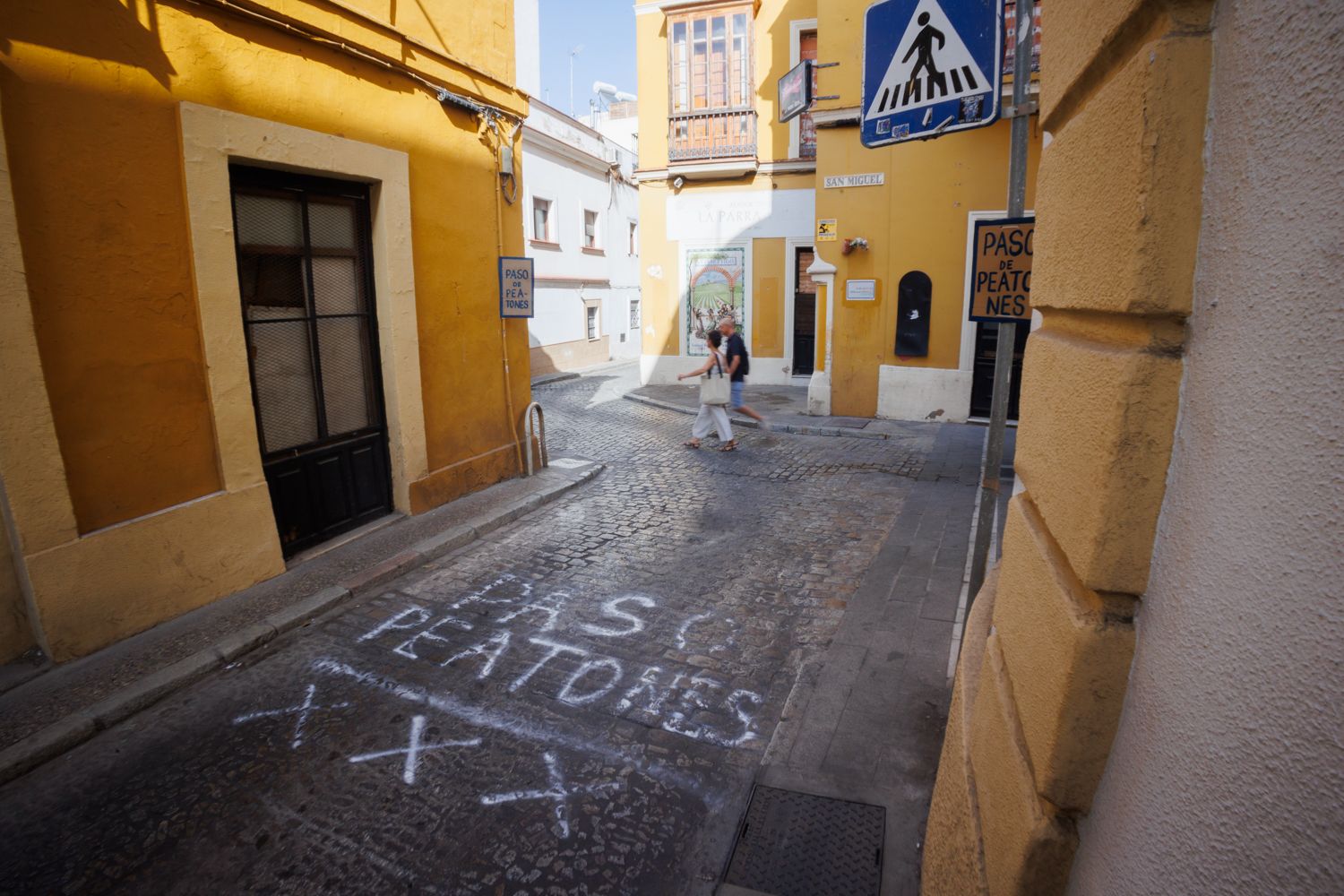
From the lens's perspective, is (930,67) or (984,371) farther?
(984,371)

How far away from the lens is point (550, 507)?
26.6 feet

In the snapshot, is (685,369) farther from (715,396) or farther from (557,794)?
(557,794)

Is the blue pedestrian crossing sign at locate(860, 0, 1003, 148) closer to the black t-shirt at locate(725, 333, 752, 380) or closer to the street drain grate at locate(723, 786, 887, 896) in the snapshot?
A: the street drain grate at locate(723, 786, 887, 896)

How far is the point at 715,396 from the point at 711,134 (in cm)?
825

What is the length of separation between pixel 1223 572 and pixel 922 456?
929 cm

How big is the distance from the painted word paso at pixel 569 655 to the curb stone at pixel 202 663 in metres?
0.57

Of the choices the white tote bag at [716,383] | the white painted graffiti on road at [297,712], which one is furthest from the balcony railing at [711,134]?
the white painted graffiti on road at [297,712]

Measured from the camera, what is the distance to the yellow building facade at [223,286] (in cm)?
450

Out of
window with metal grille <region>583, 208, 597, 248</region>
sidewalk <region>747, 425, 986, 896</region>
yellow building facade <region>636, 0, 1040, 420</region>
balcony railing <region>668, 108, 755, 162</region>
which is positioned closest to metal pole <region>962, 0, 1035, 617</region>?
sidewalk <region>747, 425, 986, 896</region>

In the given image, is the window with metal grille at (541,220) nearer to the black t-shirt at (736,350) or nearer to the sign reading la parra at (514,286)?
the black t-shirt at (736,350)

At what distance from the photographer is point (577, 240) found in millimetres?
22828

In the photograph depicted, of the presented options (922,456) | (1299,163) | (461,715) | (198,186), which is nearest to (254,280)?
(198,186)

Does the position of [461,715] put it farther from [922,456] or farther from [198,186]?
[922,456]

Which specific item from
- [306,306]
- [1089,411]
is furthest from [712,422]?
[1089,411]
